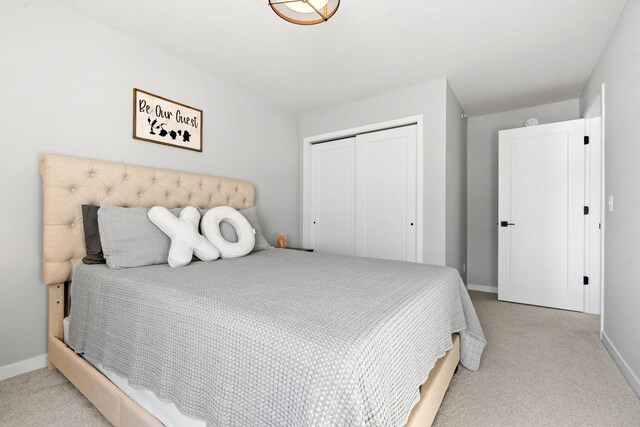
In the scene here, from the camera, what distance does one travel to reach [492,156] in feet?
12.8

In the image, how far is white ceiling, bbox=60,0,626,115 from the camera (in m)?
1.96

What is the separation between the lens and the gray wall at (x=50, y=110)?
1.74 metres

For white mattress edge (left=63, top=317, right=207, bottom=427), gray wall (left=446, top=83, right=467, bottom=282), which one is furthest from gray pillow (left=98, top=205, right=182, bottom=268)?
gray wall (left=446, top=83, right=467, bottom=282)

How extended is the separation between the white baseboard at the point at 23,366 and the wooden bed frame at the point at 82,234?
0.22 feet

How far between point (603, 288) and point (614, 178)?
0.89 meters

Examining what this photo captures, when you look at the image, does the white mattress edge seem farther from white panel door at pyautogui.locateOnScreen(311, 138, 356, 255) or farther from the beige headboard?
white panel door at pyautogui.locateOnScreen(311, 138, 356, 255)

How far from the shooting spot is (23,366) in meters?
1.78

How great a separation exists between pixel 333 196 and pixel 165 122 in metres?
2.03

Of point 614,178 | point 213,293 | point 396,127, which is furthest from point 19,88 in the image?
point 614,178

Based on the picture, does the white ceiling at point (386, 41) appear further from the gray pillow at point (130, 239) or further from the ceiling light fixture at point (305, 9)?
the gray pillow at point (130, 239)

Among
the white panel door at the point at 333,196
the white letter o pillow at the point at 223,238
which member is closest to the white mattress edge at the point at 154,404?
the white letter o pillow at the point at 223,238

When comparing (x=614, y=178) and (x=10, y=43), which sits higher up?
(x=10, y=43)

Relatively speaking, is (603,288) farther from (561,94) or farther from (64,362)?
(64,362)

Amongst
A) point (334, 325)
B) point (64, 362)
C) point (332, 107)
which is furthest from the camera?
point (332, 107)
